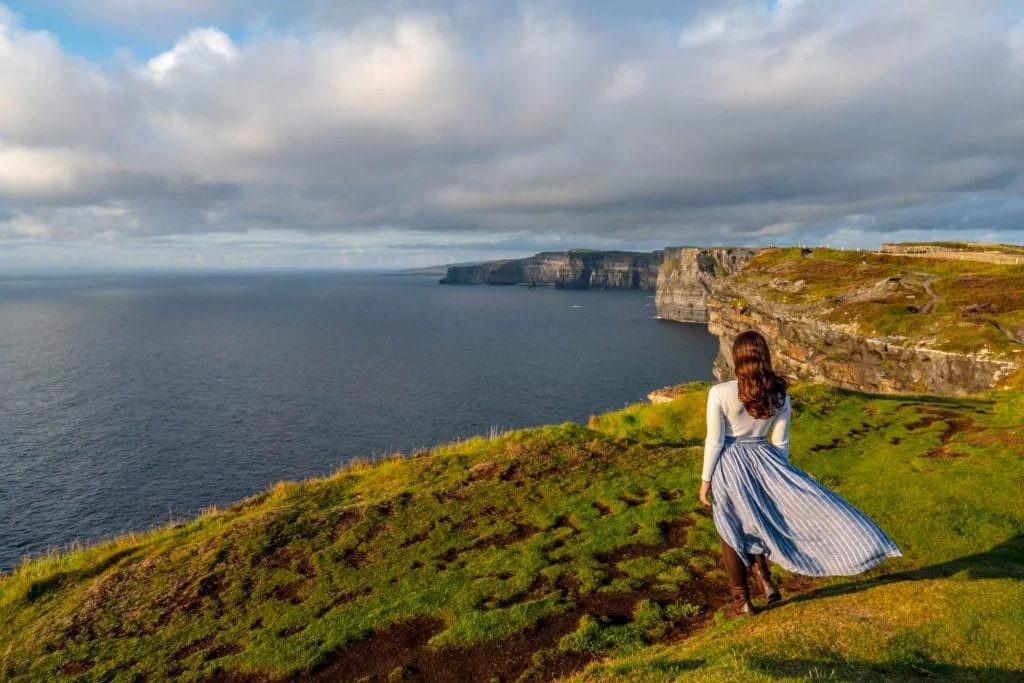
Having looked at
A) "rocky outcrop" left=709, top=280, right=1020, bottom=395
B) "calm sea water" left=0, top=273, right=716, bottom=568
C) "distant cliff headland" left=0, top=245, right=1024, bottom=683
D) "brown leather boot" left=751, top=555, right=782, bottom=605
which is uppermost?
"brown leather boot" left=751, top=555, right=782, bottom=605

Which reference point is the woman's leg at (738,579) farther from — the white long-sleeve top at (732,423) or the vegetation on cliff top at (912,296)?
the vegetation on cliff top at (912,296)

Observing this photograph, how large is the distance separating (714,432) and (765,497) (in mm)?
1288

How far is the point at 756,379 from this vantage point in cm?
879

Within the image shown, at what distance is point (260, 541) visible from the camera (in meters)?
16.2

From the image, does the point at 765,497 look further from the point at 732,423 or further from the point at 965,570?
the point at 965,570

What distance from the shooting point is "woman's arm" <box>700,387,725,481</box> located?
9242 millimetres

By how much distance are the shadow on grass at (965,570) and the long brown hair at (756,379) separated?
3797 mm

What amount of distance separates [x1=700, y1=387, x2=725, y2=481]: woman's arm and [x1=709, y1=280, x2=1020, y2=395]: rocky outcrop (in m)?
53.0

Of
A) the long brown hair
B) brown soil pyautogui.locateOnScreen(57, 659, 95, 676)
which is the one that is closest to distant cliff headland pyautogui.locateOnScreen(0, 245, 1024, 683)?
brown soil pyautogui.locateOnScreen(57, 659, 95, 676)

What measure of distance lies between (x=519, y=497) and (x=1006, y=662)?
12021 millimetres

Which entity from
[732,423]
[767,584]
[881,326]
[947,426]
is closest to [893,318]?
[881,326]

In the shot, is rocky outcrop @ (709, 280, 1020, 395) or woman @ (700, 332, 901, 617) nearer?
woman @ (700, 332, 901, 617)

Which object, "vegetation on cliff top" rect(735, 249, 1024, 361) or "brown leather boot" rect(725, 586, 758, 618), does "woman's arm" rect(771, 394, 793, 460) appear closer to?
"brown leather boot" rect(725, 586, 758, 618)

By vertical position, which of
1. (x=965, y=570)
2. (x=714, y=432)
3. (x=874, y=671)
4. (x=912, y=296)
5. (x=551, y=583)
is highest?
(x=714, y=432)
